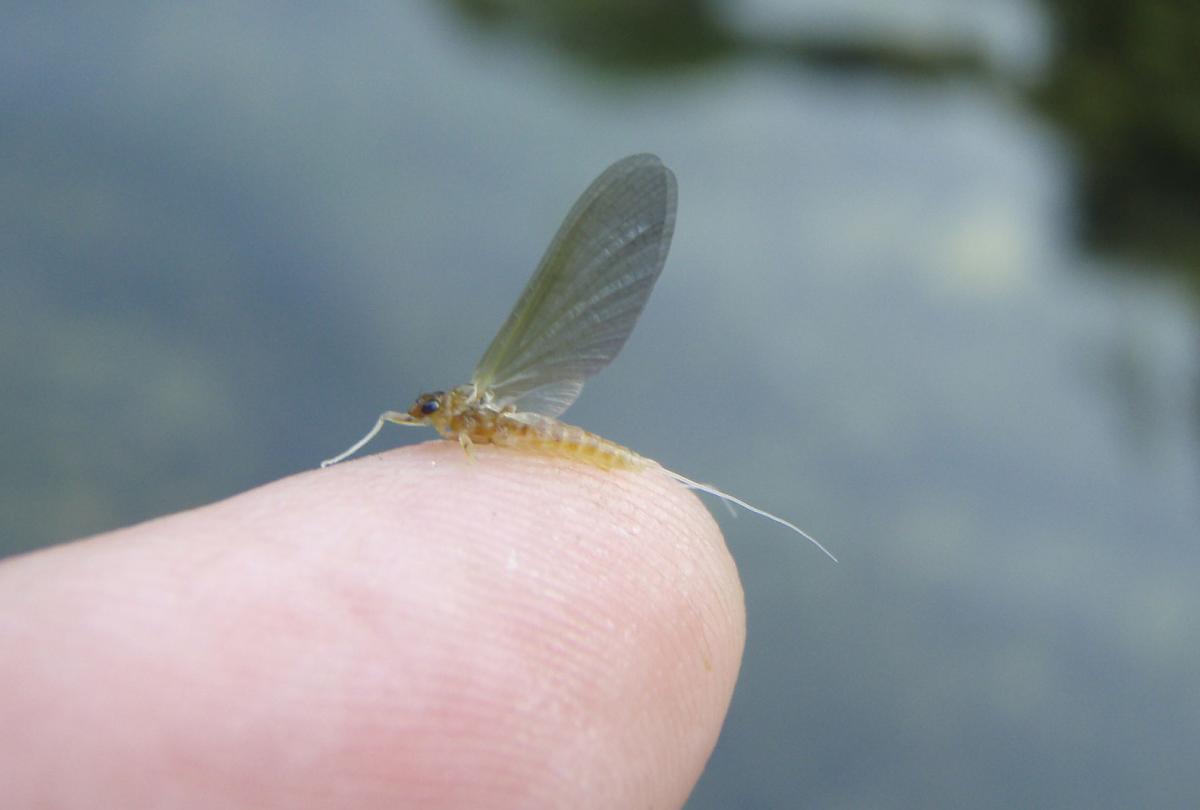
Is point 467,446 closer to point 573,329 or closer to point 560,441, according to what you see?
point 560,441

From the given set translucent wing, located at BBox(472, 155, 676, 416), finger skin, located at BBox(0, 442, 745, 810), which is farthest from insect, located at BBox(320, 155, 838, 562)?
finger skin, located at BBox(0, 442, 745, 810)

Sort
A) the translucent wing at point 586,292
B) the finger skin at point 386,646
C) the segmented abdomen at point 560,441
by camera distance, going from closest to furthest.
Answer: the finger skin at point 386,646, the translucent wing at point 586,292, the segmented abdomen at point 560,441

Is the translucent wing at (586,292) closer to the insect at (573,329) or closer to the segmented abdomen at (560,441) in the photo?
the insect at (573,329)

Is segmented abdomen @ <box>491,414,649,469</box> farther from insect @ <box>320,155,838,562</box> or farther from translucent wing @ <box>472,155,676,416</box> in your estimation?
translucent wing @ <box>472,155,676,416</box>

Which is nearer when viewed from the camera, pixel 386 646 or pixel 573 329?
pixel 386 646

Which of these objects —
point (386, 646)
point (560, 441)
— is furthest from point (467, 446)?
point (386, 646)

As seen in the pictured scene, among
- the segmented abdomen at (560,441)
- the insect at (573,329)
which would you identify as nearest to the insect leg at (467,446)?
the insect at (573,329)
